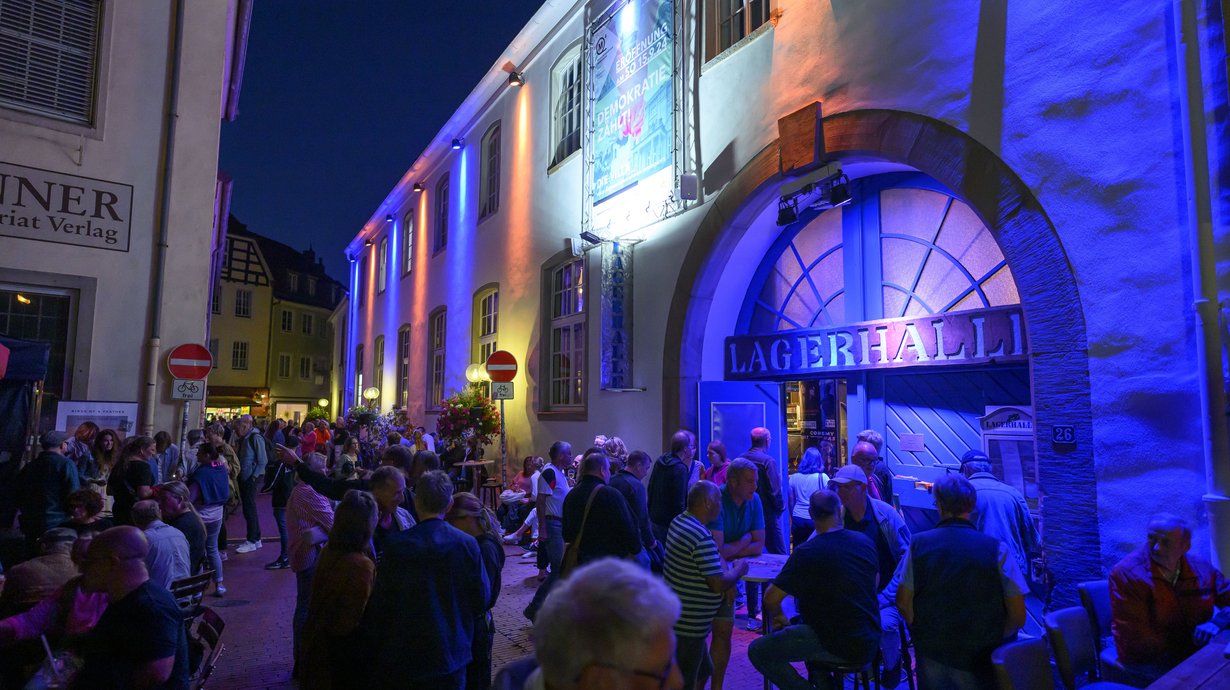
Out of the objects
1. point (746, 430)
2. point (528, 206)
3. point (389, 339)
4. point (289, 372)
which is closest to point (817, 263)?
point (746, 430)

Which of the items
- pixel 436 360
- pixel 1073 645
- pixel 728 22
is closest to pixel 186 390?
pixel 728 22

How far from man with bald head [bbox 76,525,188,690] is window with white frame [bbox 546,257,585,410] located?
31.5 feet

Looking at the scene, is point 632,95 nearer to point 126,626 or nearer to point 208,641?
point 208,641

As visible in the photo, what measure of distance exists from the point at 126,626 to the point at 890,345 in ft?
22.2

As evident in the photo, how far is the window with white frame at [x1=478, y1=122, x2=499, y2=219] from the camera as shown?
17.4 m

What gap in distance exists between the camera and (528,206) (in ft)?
49.5

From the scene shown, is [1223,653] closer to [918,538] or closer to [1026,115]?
[918,538]

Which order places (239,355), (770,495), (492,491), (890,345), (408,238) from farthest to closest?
(239,355) < (408,238) < (492,491) < (890,345) < (770,495)

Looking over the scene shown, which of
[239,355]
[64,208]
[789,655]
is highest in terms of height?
[239,355]

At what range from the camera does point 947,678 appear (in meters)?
3.63

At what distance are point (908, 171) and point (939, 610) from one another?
18.4 ft

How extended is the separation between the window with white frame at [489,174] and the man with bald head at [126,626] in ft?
48.0

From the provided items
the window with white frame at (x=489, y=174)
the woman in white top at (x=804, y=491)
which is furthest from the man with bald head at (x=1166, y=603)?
the window with white frame at (x=489, y=174)

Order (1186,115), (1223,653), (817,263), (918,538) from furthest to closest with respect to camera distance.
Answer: (817,263)
(1186,115)
(918,538)
(1223,653)
